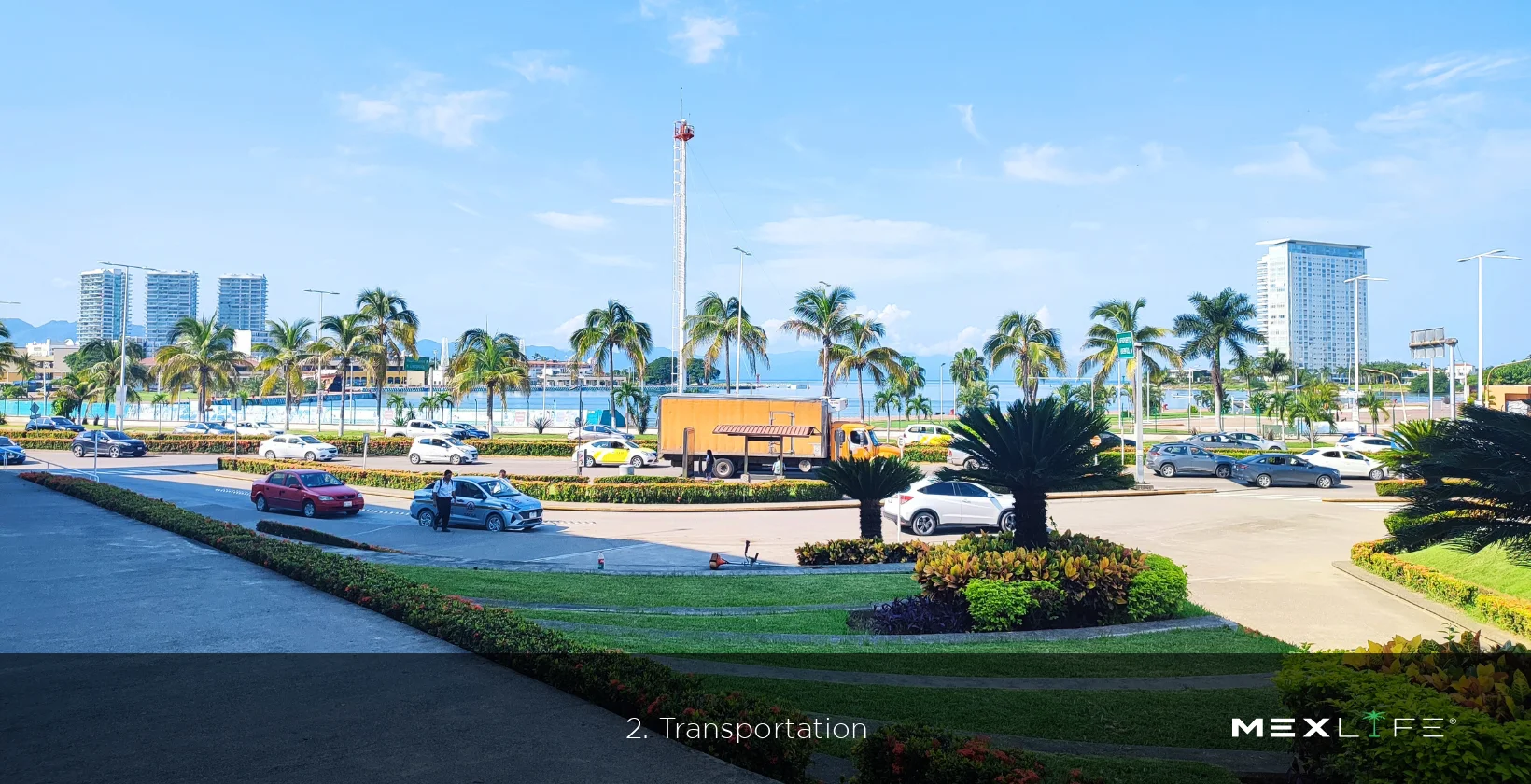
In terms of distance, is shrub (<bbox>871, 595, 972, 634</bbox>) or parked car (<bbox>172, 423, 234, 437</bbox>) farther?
parked car (<bbox>172, 423, 234, 437</bbox>)

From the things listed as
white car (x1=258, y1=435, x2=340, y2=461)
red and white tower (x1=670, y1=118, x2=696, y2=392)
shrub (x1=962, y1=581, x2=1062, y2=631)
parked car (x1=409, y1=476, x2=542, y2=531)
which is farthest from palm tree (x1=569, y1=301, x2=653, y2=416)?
shrub (x1=962, y1=581, x2=1062, y2=631)

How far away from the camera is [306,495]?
1032 inches

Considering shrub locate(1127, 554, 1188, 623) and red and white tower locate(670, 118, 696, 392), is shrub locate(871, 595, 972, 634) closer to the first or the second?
shrub locate(1127, 554, 1188, 623)

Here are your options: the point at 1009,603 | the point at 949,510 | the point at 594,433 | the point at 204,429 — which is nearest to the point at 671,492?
the point at 949,510

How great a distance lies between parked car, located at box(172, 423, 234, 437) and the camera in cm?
5588

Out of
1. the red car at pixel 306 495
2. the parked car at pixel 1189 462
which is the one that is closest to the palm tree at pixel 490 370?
the red car at pixel 306 495

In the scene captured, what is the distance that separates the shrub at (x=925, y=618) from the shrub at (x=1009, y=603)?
0.62 feet

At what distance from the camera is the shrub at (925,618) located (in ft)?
38.6

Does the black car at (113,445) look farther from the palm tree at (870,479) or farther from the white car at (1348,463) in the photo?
the white car at (1348,463)

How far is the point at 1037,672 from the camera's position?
365 inches

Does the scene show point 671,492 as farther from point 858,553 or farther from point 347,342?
point 347,342

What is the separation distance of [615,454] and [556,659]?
109ft

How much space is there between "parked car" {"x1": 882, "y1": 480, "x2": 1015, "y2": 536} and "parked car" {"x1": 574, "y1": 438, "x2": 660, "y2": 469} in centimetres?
1863

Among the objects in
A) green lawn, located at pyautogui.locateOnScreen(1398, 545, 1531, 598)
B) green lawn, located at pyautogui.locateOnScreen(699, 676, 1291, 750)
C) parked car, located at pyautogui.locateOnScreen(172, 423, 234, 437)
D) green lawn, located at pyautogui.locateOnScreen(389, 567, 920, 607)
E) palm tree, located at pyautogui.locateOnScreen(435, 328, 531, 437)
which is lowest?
green lawn, located at pyautogui.locateOnScreen(389, 567, 920, 607)
